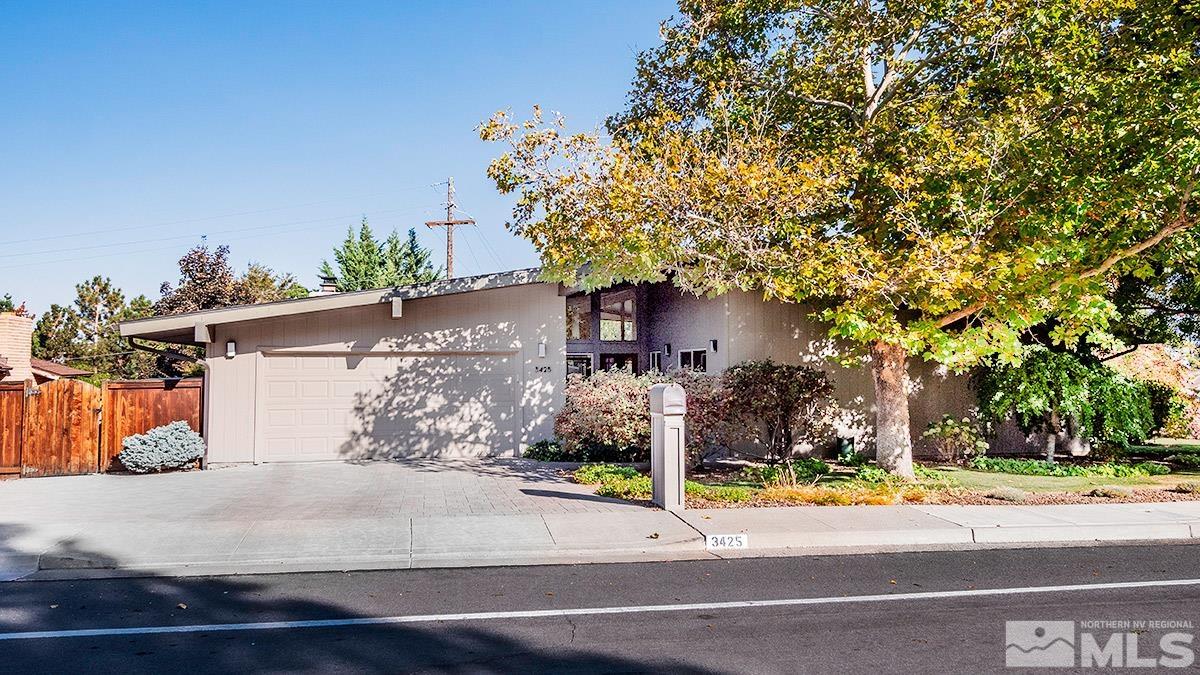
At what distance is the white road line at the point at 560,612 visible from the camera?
5.45 metres

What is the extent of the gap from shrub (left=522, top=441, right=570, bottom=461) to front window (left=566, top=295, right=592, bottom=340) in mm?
4483

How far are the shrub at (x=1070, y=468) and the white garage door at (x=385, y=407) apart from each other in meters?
9.03

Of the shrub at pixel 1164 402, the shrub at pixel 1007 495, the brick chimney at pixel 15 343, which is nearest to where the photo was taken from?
the shrub at pixel 1007 495

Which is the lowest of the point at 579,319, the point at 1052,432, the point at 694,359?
the point at 1052,432

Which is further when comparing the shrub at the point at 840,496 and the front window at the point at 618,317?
the front window at the point at 618,317

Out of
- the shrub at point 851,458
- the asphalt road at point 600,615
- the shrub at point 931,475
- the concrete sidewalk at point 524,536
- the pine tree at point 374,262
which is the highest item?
the pine tree at point 374,262

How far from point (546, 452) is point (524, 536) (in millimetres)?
6700

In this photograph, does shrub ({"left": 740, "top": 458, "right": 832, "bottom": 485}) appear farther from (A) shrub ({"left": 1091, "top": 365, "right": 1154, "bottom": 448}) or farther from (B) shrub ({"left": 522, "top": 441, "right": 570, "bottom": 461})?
(A) shrub ({"left": 1091, "top": 365, "right": 1154, "bottom": 448})

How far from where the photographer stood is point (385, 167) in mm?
25688

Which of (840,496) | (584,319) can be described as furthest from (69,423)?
(840,496)

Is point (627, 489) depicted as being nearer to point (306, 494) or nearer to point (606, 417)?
point (606, 417)

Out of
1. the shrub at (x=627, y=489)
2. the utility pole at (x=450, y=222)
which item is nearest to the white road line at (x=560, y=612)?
the shrub at (x=627, y=489)

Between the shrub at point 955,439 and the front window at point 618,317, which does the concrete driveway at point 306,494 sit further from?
the shrub at point 955,439

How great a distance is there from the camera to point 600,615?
5828 millimetres
